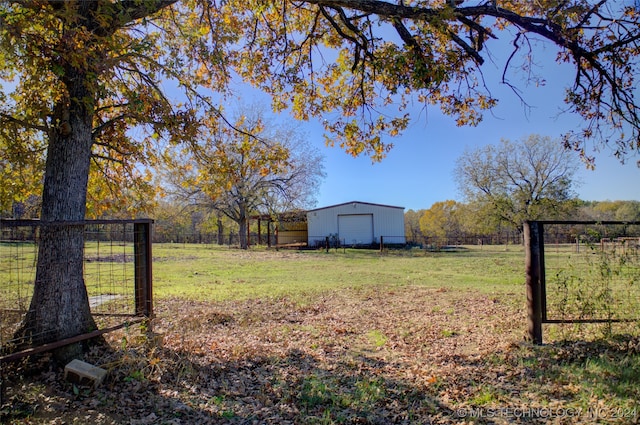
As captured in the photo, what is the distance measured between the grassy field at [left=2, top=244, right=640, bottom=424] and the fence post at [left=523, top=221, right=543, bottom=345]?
215 mm

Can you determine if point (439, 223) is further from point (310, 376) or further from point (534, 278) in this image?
point (310, 376)

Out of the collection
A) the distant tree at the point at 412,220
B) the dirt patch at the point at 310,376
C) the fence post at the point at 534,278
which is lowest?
the dirt patch at the point at 310,376

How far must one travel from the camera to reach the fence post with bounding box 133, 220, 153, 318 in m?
4.27

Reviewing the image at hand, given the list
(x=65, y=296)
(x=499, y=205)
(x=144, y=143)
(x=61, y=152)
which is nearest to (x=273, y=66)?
(x=144, y=143)

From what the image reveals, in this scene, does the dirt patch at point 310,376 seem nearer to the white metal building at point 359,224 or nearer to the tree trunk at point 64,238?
the tree trunk at point 64,238

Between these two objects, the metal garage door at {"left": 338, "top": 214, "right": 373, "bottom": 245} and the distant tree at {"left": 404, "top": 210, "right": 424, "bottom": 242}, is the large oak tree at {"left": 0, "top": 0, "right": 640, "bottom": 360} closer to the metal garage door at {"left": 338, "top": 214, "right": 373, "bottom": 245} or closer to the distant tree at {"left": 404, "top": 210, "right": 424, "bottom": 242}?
the metal garage door at {"left": 338, "top": 214, "right": 373, "bottom": 245}

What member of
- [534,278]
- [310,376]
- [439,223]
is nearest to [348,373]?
[310,376]

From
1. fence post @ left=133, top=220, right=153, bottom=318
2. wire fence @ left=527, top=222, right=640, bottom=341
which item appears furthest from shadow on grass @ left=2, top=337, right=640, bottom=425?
fence post @ left=133, top=220, right=153, bottom=318

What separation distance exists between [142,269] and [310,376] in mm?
2388

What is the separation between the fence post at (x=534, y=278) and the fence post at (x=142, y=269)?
4503mm

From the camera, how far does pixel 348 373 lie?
368cm

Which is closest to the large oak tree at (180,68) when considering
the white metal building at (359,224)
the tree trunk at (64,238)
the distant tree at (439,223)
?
the tree trunk at (64,238)

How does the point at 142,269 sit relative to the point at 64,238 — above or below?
below

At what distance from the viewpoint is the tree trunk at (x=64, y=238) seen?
3.52 metres
